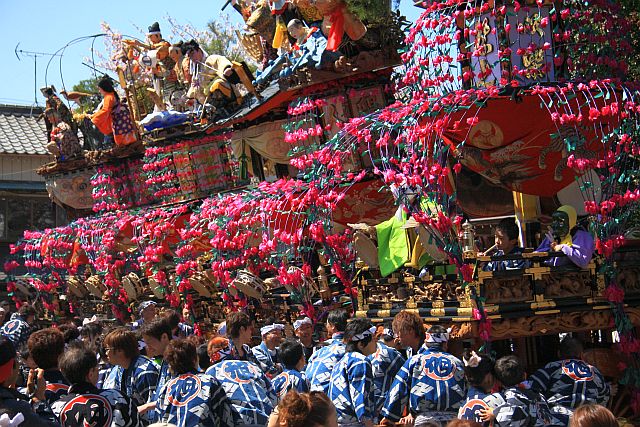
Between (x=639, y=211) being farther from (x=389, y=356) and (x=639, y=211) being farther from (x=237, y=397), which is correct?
(x=237, y=397)

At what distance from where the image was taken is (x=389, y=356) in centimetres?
789

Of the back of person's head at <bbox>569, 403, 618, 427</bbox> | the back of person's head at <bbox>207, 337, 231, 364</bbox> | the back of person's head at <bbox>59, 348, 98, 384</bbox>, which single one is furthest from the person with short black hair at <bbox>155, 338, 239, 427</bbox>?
the back of person's head at <bbox>569, 403, 618, 427</bbox>

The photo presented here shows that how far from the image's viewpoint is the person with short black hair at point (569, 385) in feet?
25.2

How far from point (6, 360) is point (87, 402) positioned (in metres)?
0.89

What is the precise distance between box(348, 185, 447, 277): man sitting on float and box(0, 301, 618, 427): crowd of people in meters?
2.97

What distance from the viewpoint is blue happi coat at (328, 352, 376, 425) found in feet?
24.5

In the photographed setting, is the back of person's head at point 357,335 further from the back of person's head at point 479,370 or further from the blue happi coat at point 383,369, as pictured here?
the back of person's head at point 479,370

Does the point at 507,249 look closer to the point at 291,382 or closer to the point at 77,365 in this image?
the point at 291,382

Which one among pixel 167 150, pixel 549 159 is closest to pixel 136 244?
pixel 167 150

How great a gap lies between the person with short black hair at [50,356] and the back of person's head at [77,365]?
35cm

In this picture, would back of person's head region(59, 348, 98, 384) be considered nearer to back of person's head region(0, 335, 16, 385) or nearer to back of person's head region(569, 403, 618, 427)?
back of person's head region(0, 335, 16, 385)

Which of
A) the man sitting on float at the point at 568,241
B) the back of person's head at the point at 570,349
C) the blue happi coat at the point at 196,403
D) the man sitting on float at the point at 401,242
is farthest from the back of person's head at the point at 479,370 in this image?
the man sitting on float at the point at 568,241

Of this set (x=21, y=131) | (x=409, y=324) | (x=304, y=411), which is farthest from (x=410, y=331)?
(x=21, y=131)

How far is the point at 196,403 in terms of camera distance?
22.5 ft
